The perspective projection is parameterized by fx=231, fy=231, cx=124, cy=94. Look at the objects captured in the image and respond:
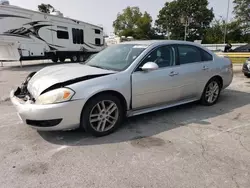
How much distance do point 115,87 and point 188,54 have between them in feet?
6.69

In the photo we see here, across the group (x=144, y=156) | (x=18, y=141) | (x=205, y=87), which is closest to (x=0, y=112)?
(x=18, y=141)

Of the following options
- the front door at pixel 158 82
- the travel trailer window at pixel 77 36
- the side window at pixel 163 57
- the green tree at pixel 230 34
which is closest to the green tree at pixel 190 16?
the green tree at pixel 230 34

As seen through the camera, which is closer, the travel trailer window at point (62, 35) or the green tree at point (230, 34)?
the travel trailer window at point (62, 35)

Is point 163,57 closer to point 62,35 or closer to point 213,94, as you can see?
point 213,94

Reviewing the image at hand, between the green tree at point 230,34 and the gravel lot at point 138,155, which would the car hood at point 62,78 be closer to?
the gravel lot at point 138,155

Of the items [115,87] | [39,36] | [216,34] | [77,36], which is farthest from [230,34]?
[115,87]

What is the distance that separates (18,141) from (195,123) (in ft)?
9.89

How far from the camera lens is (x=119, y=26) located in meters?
71.4

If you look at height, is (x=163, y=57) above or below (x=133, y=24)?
below

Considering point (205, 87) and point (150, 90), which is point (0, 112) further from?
point (205, 87)

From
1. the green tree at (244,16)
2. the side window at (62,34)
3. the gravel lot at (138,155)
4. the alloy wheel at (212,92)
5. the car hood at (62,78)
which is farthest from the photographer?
the green tree at (244,16)

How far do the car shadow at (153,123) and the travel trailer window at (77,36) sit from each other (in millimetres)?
14255

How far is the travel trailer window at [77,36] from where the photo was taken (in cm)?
1778

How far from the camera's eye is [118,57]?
14.1ft
